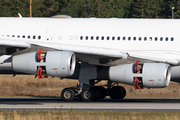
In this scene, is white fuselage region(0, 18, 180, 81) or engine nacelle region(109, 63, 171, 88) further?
white fuselage region(0, 18, 180, 81)

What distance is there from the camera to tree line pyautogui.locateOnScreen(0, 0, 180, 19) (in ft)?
287

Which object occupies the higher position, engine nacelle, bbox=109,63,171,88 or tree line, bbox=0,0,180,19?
tree line, bbox=0,0,180,19

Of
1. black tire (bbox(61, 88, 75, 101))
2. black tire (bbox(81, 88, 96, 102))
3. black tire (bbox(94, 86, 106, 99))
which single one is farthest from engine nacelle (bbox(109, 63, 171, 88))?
black tire (bbox(94, 86, 106, 99))

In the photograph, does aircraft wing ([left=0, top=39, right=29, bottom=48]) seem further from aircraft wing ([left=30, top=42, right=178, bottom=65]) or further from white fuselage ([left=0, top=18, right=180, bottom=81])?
white fuselage ([left=0, top=18, right=180, bottom=81])

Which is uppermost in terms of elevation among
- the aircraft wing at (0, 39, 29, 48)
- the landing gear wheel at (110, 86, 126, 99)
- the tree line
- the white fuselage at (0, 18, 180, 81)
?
the tree line

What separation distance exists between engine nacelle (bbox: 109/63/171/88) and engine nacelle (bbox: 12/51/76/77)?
2926 millimetres

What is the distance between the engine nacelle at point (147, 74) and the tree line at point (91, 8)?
6277cm

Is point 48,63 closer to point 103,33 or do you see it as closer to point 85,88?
point 85,88

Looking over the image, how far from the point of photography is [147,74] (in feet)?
66.6

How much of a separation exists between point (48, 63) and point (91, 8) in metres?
70.1

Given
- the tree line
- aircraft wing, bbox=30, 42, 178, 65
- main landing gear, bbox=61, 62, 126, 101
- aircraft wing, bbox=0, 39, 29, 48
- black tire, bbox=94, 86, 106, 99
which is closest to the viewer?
aircraft wing, bbox=0, 39, 29, 48

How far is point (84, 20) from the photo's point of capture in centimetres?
2461

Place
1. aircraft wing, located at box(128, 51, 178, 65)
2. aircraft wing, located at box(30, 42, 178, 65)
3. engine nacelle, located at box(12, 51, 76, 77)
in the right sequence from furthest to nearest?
aircraft wing, located at box(128, 51, 178, 65)
aircraft wing, located at box(30, 42, 178, 65)
engine nacelle, located at box(12, 51, 76, 77)

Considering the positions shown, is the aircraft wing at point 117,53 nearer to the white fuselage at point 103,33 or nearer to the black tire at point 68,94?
the white fuselage at point 103,33
